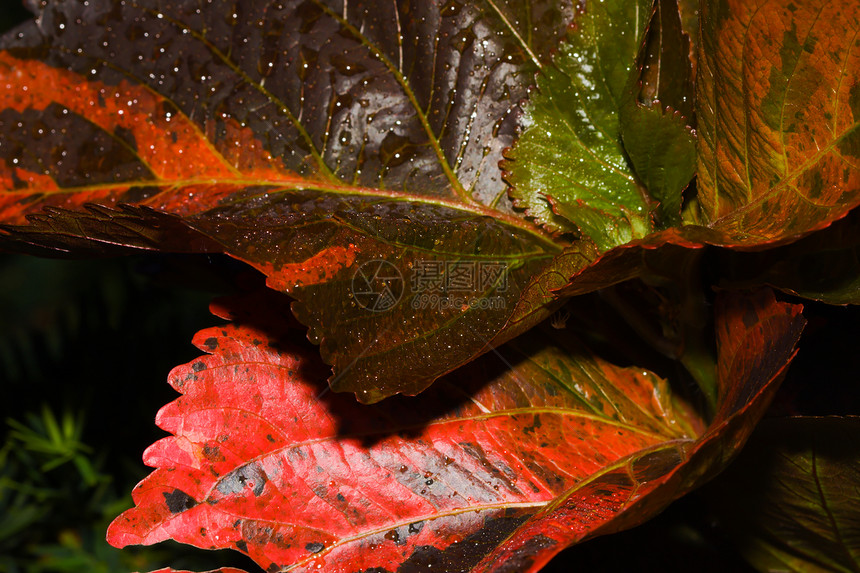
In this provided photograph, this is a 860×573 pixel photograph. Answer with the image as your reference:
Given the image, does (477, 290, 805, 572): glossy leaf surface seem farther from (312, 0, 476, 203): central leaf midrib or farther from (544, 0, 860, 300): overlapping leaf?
(312, 0, 476, 203): central leaf midrib

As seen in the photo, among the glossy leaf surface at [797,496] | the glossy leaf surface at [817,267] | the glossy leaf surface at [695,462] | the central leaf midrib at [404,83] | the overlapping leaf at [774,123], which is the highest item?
the central leaf midrib at [404,83]

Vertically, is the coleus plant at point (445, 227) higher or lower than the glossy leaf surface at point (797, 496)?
higher

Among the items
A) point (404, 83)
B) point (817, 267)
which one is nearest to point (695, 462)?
point (817, 267)

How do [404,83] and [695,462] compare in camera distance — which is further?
[404,83]

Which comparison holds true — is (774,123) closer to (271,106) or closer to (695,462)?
(695,462)

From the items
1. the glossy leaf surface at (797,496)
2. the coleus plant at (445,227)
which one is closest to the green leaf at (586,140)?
the coleus plant at (445,227)

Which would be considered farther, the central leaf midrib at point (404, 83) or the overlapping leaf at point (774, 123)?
the central leaf midrib at point (404, 83)

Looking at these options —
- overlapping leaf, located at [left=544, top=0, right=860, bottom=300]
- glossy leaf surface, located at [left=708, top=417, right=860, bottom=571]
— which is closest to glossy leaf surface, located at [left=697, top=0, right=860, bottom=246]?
overlapping leaf, located at [left=544, top=0, right=860, bottom=300]

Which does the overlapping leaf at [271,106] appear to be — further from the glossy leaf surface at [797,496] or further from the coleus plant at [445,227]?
the glossy leaf surface at [797,496]
